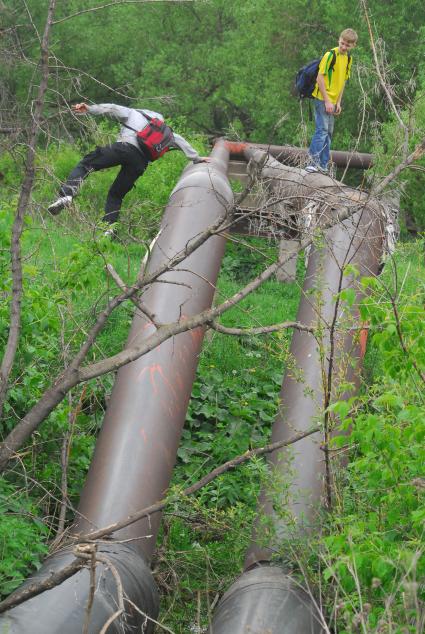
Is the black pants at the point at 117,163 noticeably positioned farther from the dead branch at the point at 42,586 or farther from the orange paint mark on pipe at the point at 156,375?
the dead branch at the point at 42,586

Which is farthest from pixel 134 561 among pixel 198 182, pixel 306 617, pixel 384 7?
pixel 384 7

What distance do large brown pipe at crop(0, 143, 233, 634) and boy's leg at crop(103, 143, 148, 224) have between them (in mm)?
1687

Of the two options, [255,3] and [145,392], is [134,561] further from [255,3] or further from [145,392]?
[255,3]

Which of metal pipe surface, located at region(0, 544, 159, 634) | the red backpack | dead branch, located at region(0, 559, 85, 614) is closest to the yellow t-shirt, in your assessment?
the red backpack

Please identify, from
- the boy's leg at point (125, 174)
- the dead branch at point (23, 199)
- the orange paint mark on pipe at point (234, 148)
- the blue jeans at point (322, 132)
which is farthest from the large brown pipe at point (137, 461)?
the orange paint mark on pipe at point (234, 148)

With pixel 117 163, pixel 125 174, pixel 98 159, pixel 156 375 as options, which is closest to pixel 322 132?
pixel 125 174

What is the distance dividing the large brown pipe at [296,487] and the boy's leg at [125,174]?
2.33m

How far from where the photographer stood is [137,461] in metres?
6.57

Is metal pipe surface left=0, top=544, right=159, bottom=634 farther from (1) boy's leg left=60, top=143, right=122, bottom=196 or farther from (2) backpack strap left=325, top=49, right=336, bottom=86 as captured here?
(2) backpack strap left=325, top=49, right=336, bottom=86

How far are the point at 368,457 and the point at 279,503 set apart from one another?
107 centimetres

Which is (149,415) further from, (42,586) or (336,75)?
(336,75)

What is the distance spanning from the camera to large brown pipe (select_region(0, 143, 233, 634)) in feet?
17.4

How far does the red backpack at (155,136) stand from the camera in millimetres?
10094

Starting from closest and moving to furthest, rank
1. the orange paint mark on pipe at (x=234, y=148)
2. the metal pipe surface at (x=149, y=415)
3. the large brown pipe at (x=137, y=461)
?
the large brown pipe at (x=137, y=461) < the metal pipe surface at (x=149, y=415) < the orange paint mark on pipe at (x=234, y=148)
